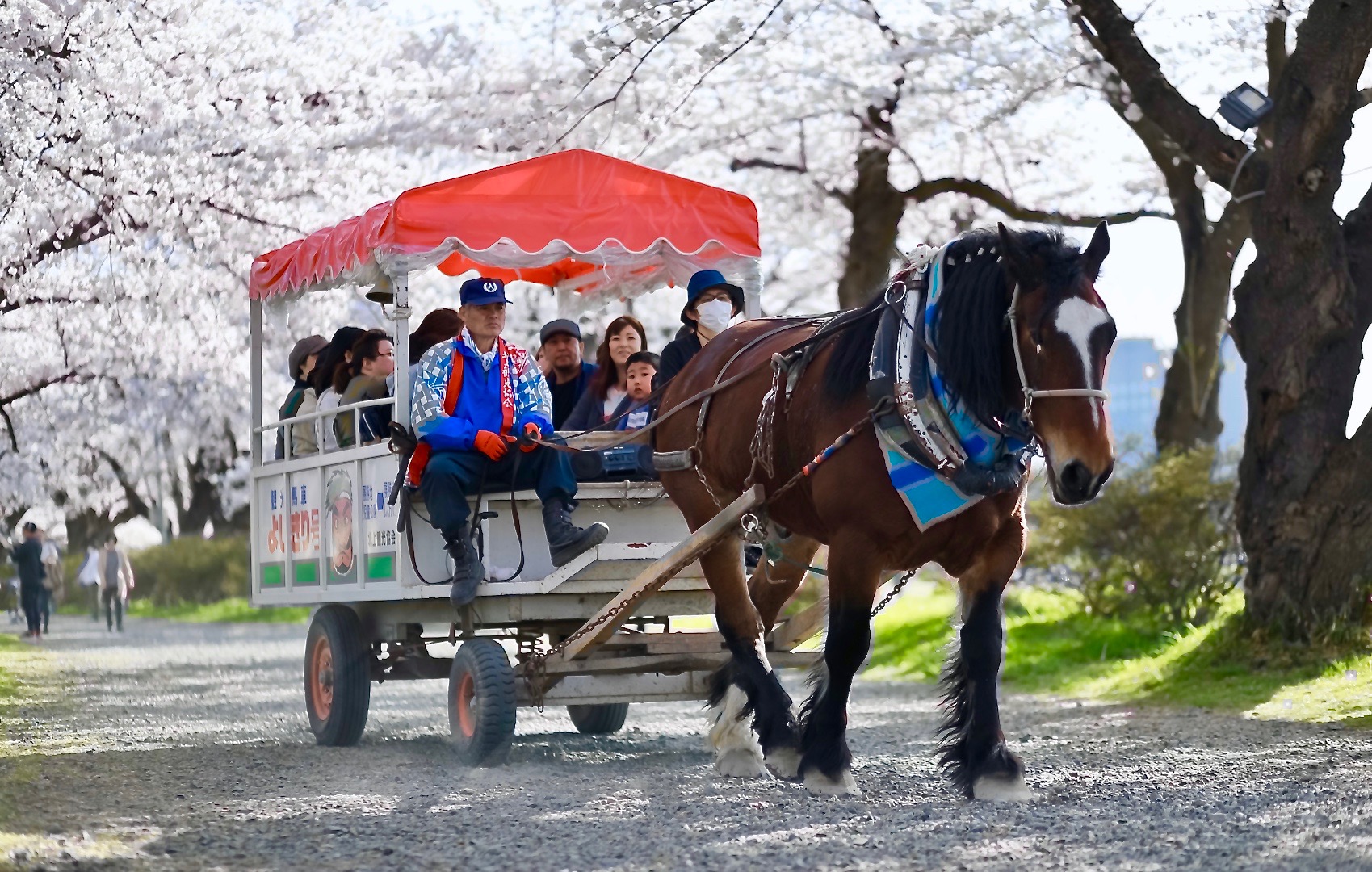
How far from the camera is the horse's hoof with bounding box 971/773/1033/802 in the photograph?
6203mm

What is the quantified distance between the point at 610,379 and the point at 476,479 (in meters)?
1.49

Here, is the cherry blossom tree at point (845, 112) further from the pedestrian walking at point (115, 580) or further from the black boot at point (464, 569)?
the pedestrian walking at point (115, 580)

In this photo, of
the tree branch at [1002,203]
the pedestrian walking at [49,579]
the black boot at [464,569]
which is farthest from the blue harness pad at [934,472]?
the pedestrian walking at [49,579]

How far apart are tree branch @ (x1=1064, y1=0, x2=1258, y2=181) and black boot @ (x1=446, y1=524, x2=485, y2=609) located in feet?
19.2

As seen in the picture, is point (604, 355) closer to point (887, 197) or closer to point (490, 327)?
point (490, 327)

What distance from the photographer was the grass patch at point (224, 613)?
30.4 meters

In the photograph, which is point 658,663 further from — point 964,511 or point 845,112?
point 845,112

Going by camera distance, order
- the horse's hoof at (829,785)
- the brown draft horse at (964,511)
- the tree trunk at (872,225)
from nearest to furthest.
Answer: the brown draft horse at (964,511)
the horse's hoof at (829,785)
the tree trunk at (872,225)

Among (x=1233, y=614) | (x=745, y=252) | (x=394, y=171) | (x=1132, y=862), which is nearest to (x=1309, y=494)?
(x=1233, y=614)

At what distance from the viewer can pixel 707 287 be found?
8.77 m

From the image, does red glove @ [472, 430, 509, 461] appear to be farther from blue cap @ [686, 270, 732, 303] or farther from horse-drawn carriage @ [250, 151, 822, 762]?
blue cap @ [686, 270, 732, 303]

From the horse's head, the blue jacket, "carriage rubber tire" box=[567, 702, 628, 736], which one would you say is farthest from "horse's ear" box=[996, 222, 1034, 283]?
"carriage rubber tire" box=[567, 702, 628, 736]

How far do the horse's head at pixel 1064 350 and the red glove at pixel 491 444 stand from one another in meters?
2.82

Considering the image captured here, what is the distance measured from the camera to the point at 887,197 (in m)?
19.3
